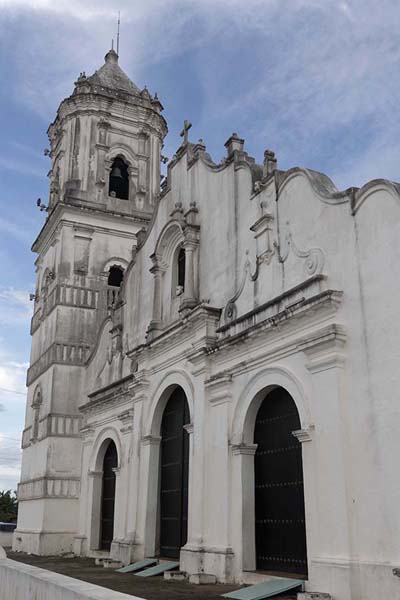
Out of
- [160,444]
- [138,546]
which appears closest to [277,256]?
[160,444]

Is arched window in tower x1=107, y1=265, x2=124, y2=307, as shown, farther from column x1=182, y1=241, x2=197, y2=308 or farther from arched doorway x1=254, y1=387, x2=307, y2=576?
arched doorway x1=254, y1=387, x2=307, y2=576

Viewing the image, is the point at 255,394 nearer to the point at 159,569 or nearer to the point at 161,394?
the point at 161,394

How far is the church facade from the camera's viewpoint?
910 cm

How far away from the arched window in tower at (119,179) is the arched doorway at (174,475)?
38.8ft

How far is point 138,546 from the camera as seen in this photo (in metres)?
14.9

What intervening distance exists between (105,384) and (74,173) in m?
8.53

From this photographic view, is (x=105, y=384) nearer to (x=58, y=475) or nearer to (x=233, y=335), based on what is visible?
(x=58, y=475)

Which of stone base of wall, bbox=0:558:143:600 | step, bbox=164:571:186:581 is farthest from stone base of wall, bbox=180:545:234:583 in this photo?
stone base of wall, bbox=0:558:143:600

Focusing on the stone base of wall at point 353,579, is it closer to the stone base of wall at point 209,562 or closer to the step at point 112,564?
the stone base of wall at point 209,562

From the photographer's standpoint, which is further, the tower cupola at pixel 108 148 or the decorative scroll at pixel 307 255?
the tower cupola at pixel 108 148

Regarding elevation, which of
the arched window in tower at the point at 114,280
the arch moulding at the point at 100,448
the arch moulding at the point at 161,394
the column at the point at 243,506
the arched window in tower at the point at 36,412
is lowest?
the column at the point at 243,506

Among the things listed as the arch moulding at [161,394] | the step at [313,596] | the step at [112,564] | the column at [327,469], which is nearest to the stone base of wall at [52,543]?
the step at [112,564]

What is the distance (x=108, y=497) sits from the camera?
18.6 meters

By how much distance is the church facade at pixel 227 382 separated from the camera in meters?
9.10
